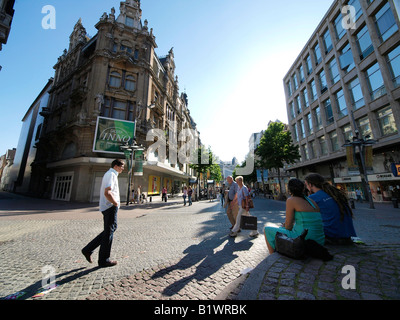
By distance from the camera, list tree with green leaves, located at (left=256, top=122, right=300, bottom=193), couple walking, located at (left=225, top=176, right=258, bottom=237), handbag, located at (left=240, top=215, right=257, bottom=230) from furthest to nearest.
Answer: tree with green leaves, located at (left=256, top=122, right=300, bottom=193)
couple walking, located at (left=225, top=176, right=258, bottom=237)
handbag, located at (left=240, top=215, right=257, bottom=230)

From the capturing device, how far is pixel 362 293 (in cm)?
167

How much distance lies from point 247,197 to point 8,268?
519 centimetres

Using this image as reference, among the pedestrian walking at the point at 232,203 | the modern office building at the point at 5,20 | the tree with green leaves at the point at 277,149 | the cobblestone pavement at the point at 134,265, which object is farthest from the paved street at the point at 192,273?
the tree with green leaves at the point at 277,149

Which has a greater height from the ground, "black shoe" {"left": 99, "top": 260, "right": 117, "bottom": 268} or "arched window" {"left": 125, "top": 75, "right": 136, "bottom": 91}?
"arched window" {"left": 125, "top": 75, "right": 136, "bottom": 91}

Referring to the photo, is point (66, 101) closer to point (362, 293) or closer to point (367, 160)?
point (362, 293)

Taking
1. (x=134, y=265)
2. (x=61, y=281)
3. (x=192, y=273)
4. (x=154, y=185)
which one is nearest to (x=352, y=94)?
(x=192, y=273)

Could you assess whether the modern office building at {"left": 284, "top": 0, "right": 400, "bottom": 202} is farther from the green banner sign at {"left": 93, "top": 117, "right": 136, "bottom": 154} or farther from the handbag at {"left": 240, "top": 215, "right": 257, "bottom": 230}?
the green banner sign at {"left": 93, "top": 117, "right": 136, "bottom": 154}

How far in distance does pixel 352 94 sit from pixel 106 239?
2666cm

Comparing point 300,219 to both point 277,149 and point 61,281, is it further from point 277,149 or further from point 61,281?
point 277,149

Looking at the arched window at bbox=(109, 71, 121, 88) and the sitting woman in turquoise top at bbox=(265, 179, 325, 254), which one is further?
the arched window at bbox=(109, 71, 121, 88)

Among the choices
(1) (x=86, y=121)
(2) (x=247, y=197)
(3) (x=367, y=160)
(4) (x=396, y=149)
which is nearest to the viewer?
(2) (x=247, y=197)

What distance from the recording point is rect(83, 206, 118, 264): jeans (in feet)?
9.59

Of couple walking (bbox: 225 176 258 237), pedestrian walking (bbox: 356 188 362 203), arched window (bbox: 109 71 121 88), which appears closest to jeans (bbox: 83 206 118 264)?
couple walking (bbox: 225 176 258 237)
